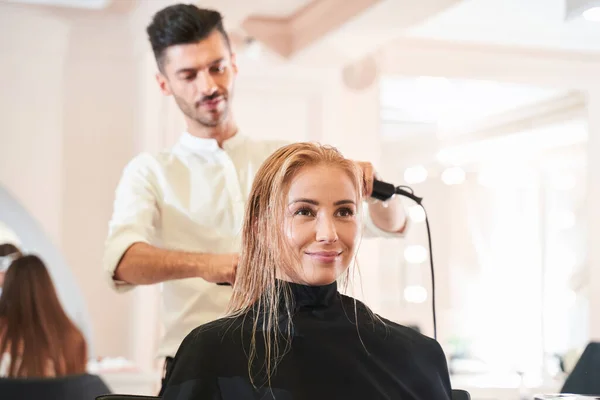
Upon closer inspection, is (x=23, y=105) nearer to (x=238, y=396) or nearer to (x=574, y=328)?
(x=238, y=396)

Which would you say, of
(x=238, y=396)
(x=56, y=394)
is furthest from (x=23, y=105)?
(x=238, y=396)

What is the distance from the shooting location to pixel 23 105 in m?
3.95

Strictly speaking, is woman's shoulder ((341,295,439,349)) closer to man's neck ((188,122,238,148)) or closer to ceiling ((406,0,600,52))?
man's neck ((188,122,238,148))

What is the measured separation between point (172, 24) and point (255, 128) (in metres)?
2.26

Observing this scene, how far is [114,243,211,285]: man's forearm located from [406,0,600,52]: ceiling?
8.01 feet

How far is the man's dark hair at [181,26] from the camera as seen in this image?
188 centimetres

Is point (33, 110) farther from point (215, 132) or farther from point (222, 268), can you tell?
point (222, 268)

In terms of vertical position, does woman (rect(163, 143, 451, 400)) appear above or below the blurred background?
below

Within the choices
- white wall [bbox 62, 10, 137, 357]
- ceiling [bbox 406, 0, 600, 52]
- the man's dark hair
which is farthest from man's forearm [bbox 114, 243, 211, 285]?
ceiling [bbox 406, 0, 600, 52]

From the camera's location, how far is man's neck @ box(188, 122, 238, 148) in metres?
1.94

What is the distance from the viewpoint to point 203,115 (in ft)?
6.27

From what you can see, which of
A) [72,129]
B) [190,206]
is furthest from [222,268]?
[72,129]

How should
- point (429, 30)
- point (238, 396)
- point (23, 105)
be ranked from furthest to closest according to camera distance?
point (429, 30)
point (23, 105)
point (238, 396)

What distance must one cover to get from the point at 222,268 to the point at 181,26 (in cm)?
62
